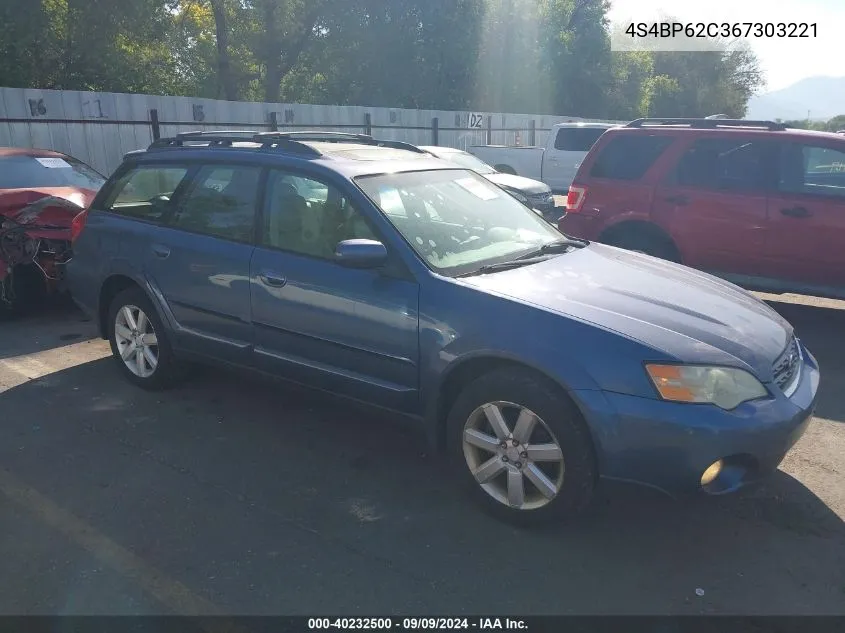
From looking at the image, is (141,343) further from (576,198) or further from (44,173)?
(576,198)

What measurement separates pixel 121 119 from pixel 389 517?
11.4m

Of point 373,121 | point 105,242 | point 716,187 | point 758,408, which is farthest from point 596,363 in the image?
point 373,121

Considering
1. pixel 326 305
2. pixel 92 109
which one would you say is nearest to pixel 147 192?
pixel 326 305

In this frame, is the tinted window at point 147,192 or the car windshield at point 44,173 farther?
the car windshield at point 44,173

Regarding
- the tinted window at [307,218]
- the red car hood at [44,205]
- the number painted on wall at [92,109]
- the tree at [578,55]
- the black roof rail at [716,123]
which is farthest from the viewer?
the tree at [578,55]

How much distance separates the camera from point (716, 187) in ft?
21.4

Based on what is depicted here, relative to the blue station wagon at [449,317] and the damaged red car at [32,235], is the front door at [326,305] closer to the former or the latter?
the blue station wagon at [449,317]

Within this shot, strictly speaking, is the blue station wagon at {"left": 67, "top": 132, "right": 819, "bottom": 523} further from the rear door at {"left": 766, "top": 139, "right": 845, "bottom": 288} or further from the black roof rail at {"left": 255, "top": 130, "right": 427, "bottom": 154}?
the rear door at {"left": 766, "top": 139, "right": 845, "bottom": 288}

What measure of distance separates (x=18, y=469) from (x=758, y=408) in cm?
372

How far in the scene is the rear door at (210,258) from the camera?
412 cm

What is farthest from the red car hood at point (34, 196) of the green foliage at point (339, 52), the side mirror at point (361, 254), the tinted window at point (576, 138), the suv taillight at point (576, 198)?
the green foliage at point (339, 52)

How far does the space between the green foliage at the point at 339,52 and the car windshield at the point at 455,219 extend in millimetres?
16363

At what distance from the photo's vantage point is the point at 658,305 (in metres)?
3.27

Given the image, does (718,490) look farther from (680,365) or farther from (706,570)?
(680,365)
